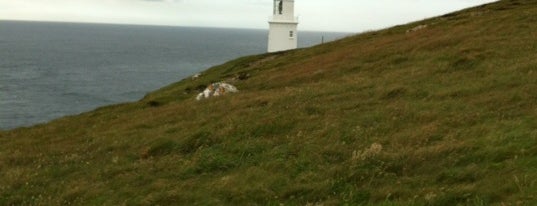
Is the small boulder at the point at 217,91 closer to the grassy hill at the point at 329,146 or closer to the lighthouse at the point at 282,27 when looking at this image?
the grassy hill at the point at 329,146

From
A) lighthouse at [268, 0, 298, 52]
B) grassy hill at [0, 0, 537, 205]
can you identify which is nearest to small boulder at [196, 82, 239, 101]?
grassy hill at [0, 0, 537, 205]

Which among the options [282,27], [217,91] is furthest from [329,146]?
[282,27]

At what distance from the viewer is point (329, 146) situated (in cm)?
1562

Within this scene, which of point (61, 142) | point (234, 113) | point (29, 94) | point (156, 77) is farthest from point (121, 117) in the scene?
point (156, 77)

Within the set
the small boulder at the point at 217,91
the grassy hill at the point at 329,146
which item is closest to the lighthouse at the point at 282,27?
the small boulder at the point at 217,91

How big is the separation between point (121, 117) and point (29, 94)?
75536 mm

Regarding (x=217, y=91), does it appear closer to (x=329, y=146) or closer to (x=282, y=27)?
(x=329, y=146)

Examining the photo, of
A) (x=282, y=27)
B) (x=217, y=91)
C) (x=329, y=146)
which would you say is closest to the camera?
(x=329, y=146)

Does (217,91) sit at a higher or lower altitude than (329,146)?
lower

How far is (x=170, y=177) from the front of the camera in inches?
606

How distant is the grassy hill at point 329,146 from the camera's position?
477 inches

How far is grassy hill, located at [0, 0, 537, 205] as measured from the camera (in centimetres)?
1211

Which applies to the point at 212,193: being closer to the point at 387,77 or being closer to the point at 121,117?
the point at 387,77

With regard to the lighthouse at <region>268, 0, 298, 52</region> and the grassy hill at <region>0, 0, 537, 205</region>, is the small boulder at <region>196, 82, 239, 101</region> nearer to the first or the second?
the grassy hill at <region>0, 0, 537, 205</region>
